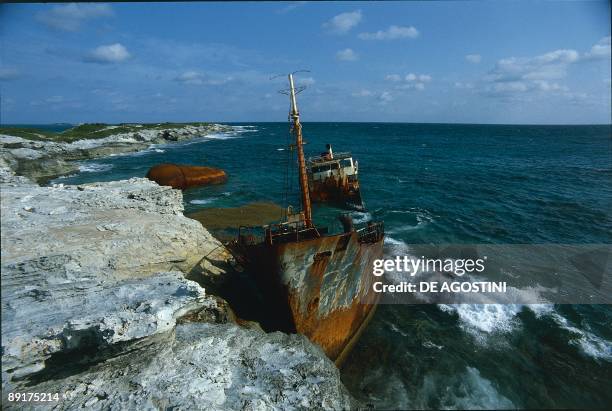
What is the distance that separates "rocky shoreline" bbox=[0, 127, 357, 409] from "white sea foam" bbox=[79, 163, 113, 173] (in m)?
33.3

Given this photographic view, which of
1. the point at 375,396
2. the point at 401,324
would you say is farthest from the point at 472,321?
the point at 375,396

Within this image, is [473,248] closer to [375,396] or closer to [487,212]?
[487,212]

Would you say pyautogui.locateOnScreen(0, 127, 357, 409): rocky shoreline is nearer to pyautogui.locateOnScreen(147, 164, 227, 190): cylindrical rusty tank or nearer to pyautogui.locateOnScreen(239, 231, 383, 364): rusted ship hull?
pyautogui.locateOnScreen(239, 231, 383, 364): rusted ship hull

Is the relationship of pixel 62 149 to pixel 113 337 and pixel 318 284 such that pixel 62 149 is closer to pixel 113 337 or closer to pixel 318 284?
pixel 113 337

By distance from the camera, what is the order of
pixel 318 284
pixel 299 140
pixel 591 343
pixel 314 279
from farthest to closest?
pixel 591 343, pixel 299 140, pixel 318 284, pixel 314 279

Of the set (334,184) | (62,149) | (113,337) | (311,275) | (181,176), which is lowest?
(311,275)

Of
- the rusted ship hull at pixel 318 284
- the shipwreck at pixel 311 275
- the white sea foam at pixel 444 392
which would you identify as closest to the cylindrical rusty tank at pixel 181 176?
the shipwreck at pixel 311 275

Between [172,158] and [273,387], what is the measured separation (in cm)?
5108

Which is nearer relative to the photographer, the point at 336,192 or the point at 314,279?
the point at 314,279

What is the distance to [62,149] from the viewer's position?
119 ft

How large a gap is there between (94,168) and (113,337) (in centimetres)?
4075

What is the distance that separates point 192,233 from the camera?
45.6ft

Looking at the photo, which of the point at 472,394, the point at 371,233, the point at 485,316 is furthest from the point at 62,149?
the point at 472,394

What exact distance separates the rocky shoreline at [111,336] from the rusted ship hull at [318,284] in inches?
47.7
